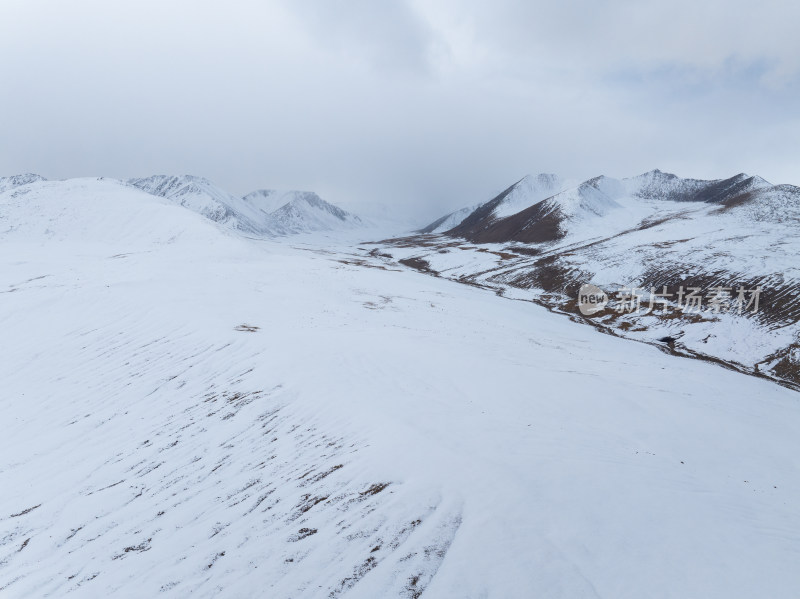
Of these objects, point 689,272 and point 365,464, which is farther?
point 689,272

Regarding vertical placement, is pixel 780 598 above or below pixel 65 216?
below

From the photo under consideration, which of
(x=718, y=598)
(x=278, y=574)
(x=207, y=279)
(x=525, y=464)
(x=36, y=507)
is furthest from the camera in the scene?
(x=207, y=279)

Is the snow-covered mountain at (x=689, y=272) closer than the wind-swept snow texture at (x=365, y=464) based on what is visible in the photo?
No

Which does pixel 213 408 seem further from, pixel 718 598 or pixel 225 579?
pixel 718 598

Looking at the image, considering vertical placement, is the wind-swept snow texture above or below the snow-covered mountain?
below

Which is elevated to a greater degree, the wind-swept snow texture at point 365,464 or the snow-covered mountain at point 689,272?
the snow-covered mountain at point 689,272

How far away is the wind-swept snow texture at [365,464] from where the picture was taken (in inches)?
266

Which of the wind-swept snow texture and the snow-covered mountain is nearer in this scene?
the wind-swept snow texture

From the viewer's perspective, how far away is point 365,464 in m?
9.33

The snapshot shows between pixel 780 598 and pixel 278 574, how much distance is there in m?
8.18

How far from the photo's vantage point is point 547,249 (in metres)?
100

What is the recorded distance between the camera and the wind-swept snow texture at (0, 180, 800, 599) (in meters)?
6.76

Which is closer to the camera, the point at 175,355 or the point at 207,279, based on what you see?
the point at 175,355

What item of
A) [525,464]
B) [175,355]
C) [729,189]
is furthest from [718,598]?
[729,189]
